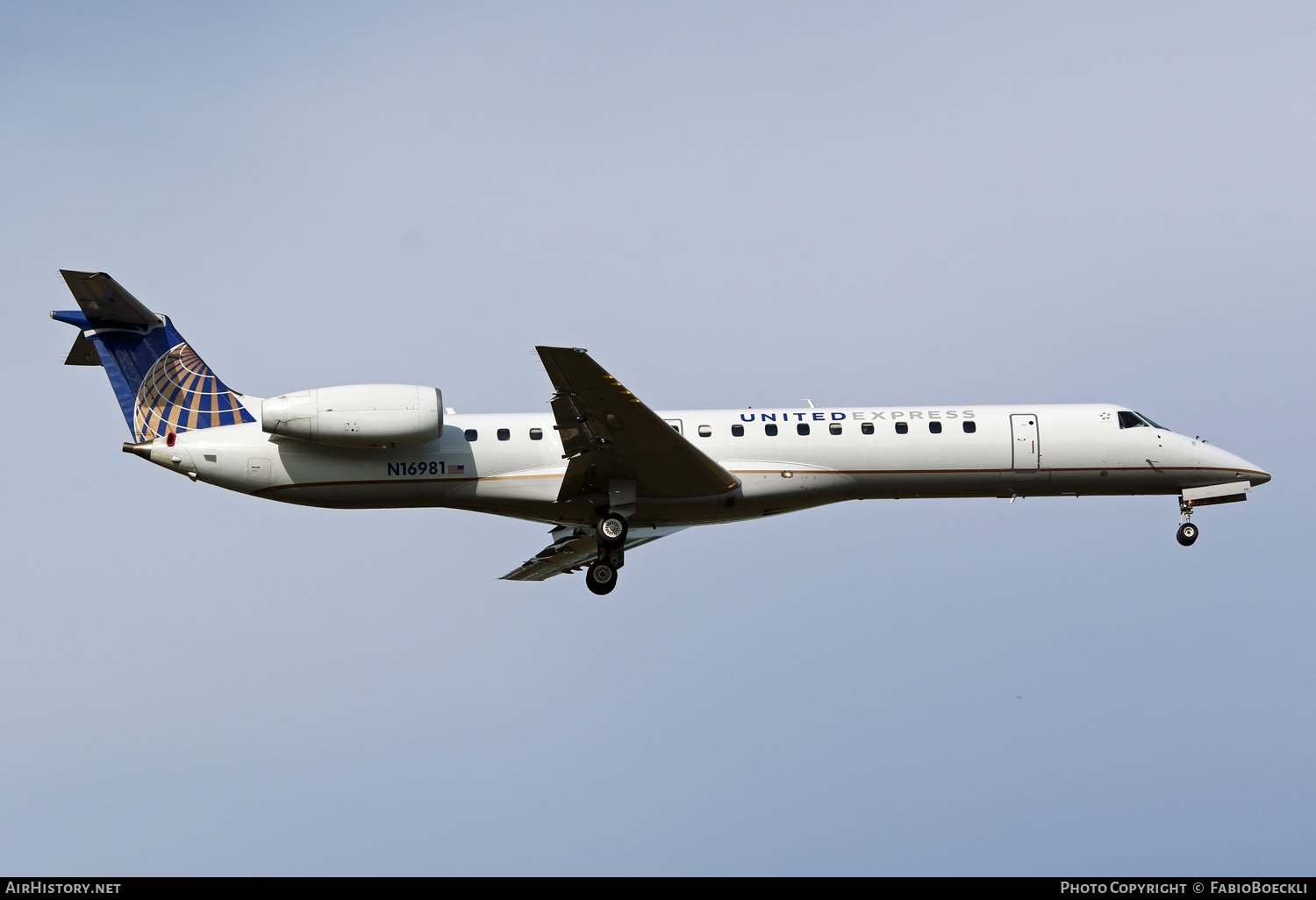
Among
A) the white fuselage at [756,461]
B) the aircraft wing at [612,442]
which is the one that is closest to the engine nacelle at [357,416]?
the white fuselage at [756,461]

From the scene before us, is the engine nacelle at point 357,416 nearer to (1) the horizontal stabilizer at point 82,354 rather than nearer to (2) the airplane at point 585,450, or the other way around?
(2) the airplane at point 585,450

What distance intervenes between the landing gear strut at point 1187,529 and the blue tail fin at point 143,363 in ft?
61.3

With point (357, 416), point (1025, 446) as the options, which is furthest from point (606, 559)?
point (1025, 446)

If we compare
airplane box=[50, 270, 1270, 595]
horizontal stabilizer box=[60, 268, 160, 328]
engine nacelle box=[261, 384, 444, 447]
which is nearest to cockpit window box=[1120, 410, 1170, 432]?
airplane box=[50, 270, 1270, 595]

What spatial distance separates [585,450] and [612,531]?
6.09 ft

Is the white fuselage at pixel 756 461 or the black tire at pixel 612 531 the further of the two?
the black tire at pixel 612 531

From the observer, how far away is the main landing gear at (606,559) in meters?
25.1

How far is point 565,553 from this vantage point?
94.5 feet

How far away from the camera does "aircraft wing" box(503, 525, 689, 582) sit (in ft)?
92.4
